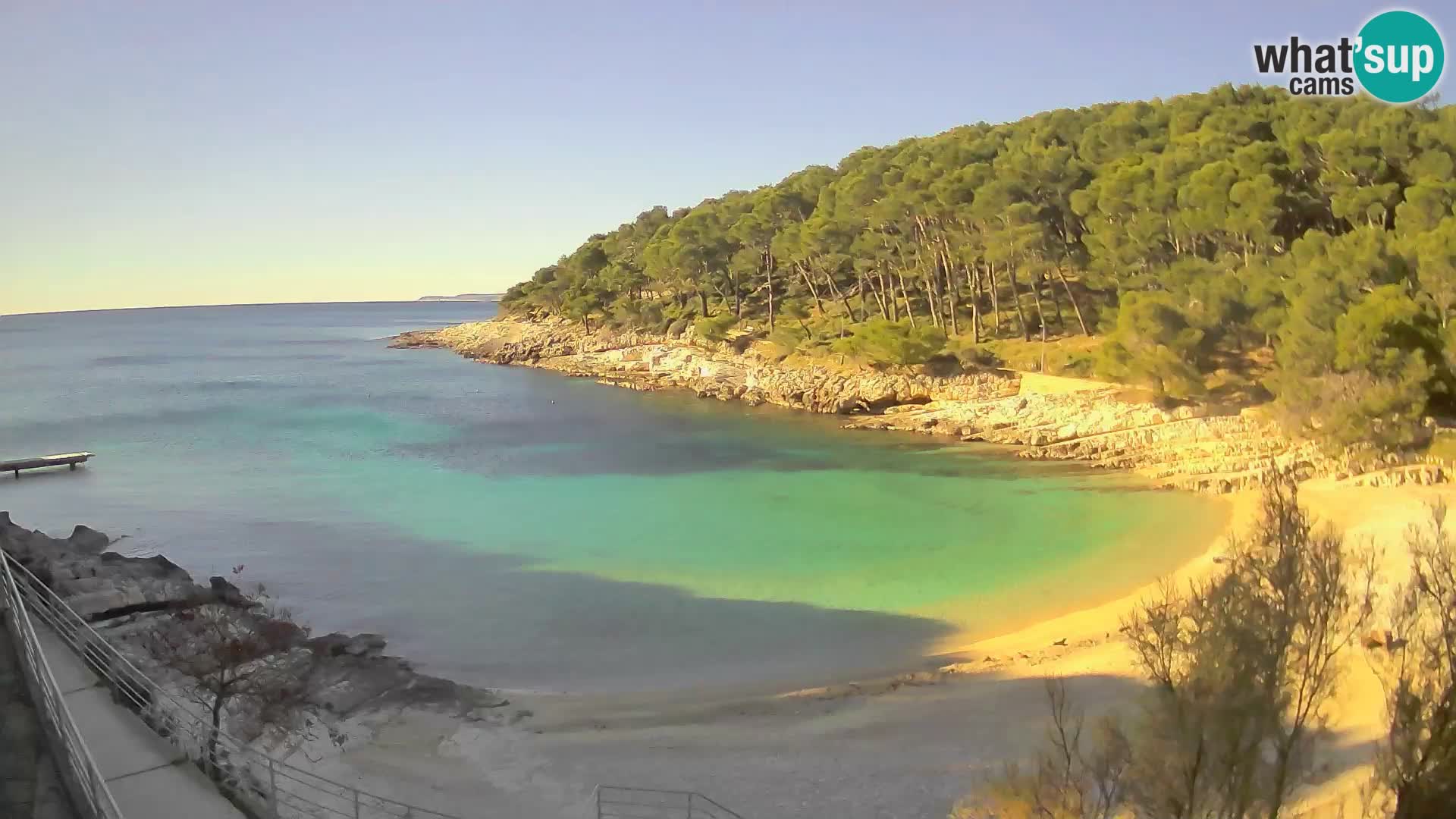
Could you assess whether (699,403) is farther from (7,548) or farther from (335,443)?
(7,548)

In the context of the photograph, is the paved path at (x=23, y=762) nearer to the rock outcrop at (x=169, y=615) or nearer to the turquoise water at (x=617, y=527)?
the rock outcrop at (x=169, y=615)

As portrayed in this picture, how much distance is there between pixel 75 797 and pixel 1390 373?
78.9 ft

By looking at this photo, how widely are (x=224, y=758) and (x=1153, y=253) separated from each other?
31.3 metres

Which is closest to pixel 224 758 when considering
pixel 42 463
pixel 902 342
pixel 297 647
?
pixel 297 647

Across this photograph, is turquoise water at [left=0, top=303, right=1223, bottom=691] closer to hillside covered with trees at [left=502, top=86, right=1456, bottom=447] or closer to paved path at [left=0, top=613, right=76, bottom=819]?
hillside covered with trees at [left=502, top=86, right=1456, bottom=447]

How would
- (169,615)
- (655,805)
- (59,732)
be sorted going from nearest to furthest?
(59,732) < (655,805) < (169,615)

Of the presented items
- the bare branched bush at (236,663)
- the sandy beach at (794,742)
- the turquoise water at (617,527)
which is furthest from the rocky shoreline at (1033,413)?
the bare branched bush at (236,663)

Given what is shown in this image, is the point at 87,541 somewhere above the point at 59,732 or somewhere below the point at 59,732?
below

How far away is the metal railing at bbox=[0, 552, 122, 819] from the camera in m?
4.66

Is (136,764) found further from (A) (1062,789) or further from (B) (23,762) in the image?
(A) (1062,789)

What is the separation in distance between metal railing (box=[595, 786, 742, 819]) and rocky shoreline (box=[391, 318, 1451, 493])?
17.5 metres

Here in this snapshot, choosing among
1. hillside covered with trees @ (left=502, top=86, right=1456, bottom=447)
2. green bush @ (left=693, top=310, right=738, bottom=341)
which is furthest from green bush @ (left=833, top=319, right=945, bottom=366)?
green bush @ (left=693, top=310, right=738, bottom=341)

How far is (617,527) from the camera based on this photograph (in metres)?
21.1

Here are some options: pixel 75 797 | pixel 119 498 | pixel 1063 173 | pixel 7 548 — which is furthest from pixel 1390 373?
pixel 119 498
